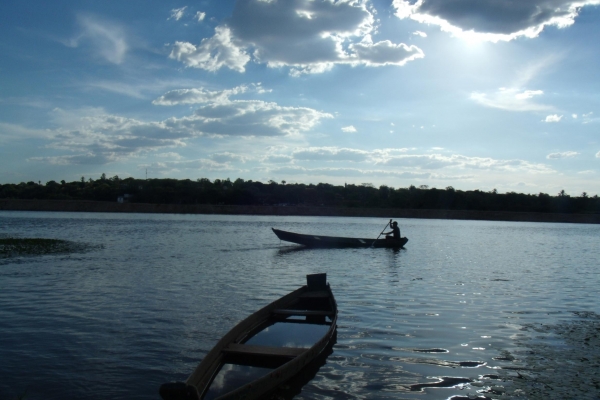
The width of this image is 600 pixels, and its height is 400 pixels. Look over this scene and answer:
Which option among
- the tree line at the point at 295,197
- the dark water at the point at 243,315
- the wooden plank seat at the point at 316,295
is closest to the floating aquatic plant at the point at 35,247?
the dark water at the point at 243,315

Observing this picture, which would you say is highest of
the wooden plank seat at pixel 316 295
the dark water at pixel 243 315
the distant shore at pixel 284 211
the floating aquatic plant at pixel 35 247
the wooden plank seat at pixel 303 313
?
the distant shore at pixel 284 211

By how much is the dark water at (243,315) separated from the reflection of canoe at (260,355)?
0.58 metres

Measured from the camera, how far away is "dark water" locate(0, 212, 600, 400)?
8750 mm

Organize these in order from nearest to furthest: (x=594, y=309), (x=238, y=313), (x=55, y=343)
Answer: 1. (x=55, y=343)
2. (x=238, y=313)
3. (x=594, y=309)

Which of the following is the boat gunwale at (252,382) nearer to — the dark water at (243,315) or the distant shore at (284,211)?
the dark water at (243,315)

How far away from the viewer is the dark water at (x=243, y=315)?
8750mm

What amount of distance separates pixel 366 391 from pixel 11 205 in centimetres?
12852

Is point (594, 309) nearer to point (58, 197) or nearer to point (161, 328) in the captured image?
point (161, 328)

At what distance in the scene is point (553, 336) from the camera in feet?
39.4

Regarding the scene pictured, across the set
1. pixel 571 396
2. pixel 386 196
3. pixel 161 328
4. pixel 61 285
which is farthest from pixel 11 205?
pixel 571 396

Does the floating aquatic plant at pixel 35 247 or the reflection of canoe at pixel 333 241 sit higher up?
the reflection of canoe at pixel 333 241

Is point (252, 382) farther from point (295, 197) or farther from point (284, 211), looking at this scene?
point (295, 197)

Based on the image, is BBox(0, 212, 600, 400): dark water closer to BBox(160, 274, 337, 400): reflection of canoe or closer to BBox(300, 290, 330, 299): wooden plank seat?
BBox(160, 274, 337, 400): reflection of canoe

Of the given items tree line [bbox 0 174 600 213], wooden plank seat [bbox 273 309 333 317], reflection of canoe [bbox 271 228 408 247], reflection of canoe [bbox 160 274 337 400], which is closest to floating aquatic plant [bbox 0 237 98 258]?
reflection of canoe [bbox 271 228 408 247]
